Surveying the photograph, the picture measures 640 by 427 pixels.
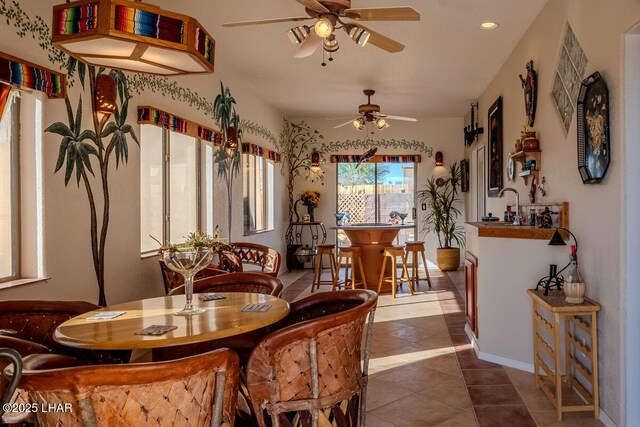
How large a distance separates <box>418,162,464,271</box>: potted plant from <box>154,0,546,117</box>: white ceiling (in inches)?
59.9

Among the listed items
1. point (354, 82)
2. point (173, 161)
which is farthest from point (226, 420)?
point (354, 82)

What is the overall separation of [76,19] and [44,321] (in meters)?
1.38

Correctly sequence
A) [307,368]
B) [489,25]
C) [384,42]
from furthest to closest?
[489,25] < [384,42] < [307,368]

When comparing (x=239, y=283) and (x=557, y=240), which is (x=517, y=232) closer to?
(x=557, y=240)

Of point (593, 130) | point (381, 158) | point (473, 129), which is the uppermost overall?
point (473, 129)

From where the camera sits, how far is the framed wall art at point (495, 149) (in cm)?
615

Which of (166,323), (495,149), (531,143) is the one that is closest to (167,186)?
(166,323)

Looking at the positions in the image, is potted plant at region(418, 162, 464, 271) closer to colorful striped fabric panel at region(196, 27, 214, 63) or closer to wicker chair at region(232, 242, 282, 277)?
wicker chair at region(232, 242, 282, 277)

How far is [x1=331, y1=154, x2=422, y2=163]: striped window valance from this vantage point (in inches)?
389

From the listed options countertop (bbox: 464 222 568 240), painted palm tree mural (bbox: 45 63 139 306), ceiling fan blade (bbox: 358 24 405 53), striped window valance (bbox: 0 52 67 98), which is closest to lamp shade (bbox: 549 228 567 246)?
countertop (bbox: 464 222 568 240)

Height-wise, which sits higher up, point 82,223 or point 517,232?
point 82,223

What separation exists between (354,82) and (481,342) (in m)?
4.26

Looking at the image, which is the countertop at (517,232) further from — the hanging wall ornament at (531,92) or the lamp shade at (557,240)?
the hanging wall ornament at (531,92)

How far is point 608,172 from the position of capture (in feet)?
9.38
